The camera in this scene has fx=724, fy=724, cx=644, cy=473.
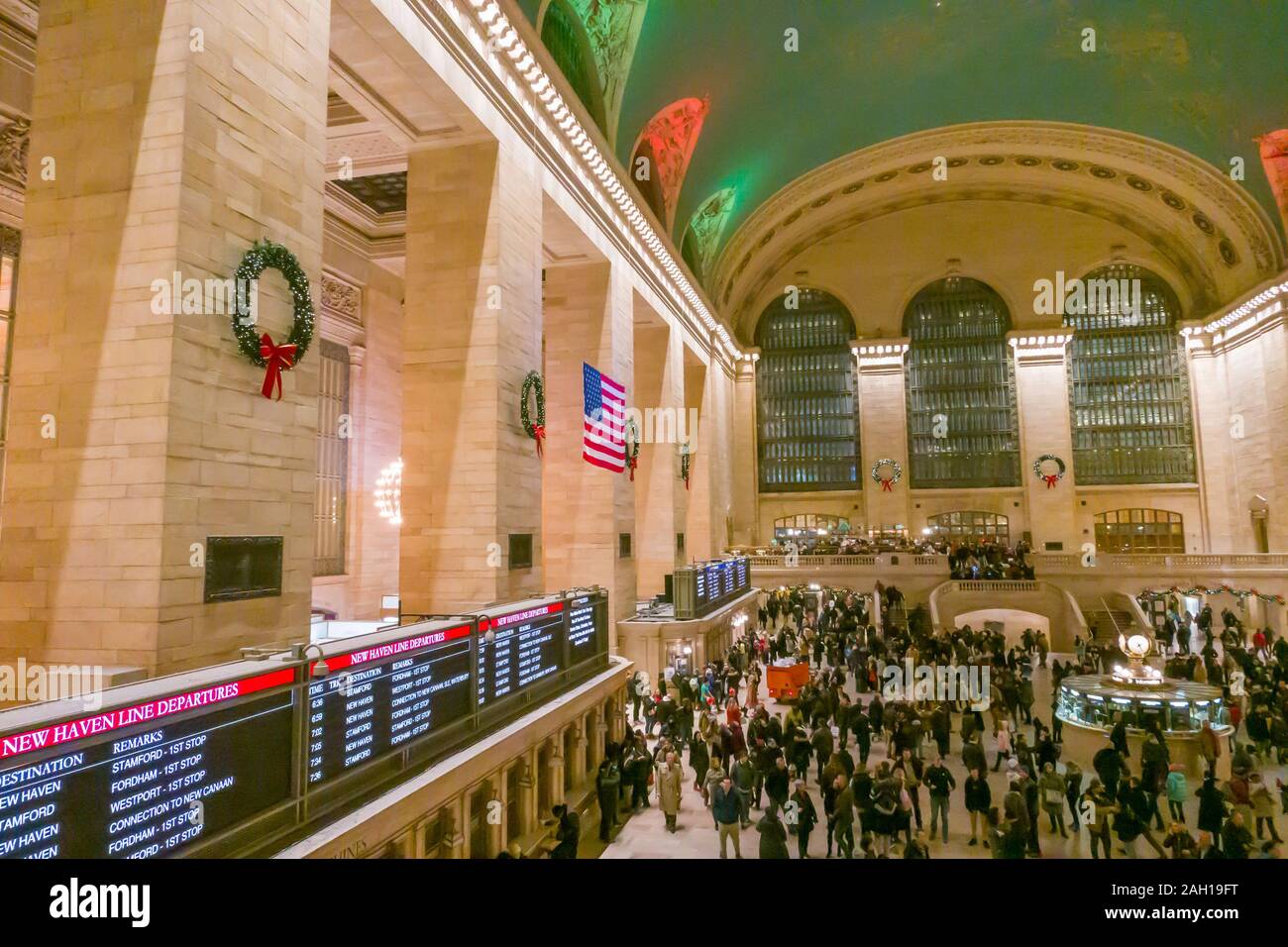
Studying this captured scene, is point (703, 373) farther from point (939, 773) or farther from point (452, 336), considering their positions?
point (939, 773)

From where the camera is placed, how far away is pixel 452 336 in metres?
11.8

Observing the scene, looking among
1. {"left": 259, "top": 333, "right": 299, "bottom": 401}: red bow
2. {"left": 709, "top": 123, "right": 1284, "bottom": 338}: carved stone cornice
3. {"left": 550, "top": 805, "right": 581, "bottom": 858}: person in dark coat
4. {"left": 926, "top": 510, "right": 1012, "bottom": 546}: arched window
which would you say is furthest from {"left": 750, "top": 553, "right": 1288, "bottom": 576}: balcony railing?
{"left": 259, "top": 333, "right": 299, "bottom": 401}: red bow

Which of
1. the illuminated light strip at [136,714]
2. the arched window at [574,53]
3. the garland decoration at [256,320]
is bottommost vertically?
the illuminated light strip at [136,714]

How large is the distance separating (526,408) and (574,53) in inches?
325

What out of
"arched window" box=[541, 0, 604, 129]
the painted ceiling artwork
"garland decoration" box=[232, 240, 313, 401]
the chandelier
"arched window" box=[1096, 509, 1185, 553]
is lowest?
"arched window" box=[1096, 509, 1185, 553]

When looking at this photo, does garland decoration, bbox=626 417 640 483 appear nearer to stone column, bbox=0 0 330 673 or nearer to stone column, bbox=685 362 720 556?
stone column, bbox=685 362 720 556

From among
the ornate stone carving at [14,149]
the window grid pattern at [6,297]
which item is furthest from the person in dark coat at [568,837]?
the ornate stone carving at [14,149]

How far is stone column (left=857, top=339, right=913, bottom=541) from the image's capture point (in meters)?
35.5

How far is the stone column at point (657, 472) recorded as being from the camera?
75.0ft

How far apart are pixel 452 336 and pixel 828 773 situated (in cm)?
850

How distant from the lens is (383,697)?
21.3ft

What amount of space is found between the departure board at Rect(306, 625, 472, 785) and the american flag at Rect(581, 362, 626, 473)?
23.1 ft

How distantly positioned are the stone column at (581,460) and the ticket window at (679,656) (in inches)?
50.3

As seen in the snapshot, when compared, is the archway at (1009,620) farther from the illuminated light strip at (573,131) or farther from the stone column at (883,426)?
the illuminated light strip at (573,131)
